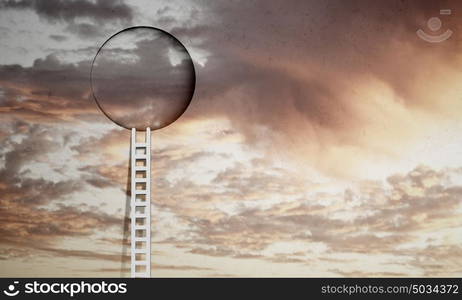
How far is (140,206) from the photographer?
383 centimetres

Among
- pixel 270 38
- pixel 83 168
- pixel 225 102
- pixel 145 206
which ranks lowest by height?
pixel 145 206

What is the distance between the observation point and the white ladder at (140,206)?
3730mm

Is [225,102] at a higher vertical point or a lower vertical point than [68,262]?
higher

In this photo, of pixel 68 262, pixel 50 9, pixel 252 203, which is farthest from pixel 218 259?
pixel 50 9

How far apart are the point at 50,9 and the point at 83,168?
3.09 feet

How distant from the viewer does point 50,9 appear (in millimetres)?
3953

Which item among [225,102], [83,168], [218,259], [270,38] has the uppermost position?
[270,38]

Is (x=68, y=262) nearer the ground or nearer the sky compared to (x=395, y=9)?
nearer the ground

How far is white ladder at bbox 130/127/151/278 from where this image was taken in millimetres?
3730

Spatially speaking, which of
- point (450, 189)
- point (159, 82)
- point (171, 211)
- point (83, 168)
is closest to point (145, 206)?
point (171, 211)

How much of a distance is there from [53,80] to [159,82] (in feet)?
2.08

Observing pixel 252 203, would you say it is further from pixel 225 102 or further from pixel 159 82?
pixel 159 82

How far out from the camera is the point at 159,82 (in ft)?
12.5

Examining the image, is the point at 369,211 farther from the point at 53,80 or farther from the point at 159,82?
the point at 53,80
